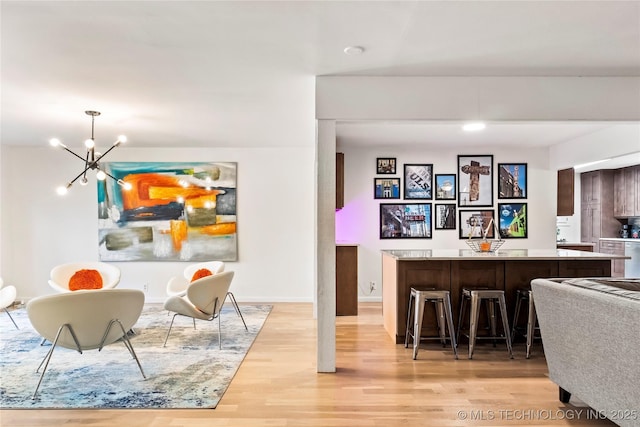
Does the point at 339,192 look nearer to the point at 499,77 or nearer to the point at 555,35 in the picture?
the point at 499,77

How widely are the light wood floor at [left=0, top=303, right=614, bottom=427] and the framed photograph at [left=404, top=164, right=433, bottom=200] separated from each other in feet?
9.53

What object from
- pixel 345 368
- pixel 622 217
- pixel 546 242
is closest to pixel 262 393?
pixel 345 368

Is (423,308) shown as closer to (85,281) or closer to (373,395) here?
(373,395)

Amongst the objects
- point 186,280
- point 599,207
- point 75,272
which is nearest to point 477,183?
point 599,207

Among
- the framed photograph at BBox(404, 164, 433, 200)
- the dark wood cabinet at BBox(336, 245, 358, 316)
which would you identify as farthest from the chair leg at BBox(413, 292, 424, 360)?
the framed photograph at BBox(404, 164, 433, 200)

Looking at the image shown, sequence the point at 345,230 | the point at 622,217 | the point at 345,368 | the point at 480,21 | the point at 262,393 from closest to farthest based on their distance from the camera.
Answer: the point at 480,21 → the point at 262,393 → the point at 345,368 → the point at 345,230 → the point at 622,217

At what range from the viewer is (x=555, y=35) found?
103 inches

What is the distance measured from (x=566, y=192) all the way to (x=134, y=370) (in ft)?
21.4

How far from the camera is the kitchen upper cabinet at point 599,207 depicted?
7875mm

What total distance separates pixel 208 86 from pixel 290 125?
5.04 feet

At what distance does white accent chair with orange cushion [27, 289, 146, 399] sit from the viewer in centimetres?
288

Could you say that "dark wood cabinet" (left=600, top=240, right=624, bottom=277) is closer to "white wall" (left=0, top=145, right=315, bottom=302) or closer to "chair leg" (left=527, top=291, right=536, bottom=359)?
"chair leg" (left=527, top=291, right=536, bottom=359)

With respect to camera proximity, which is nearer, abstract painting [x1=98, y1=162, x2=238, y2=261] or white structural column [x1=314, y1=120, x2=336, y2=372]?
white structural column [x1=314, y1=120, x2=336, y2=372]

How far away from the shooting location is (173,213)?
6.24 metres
